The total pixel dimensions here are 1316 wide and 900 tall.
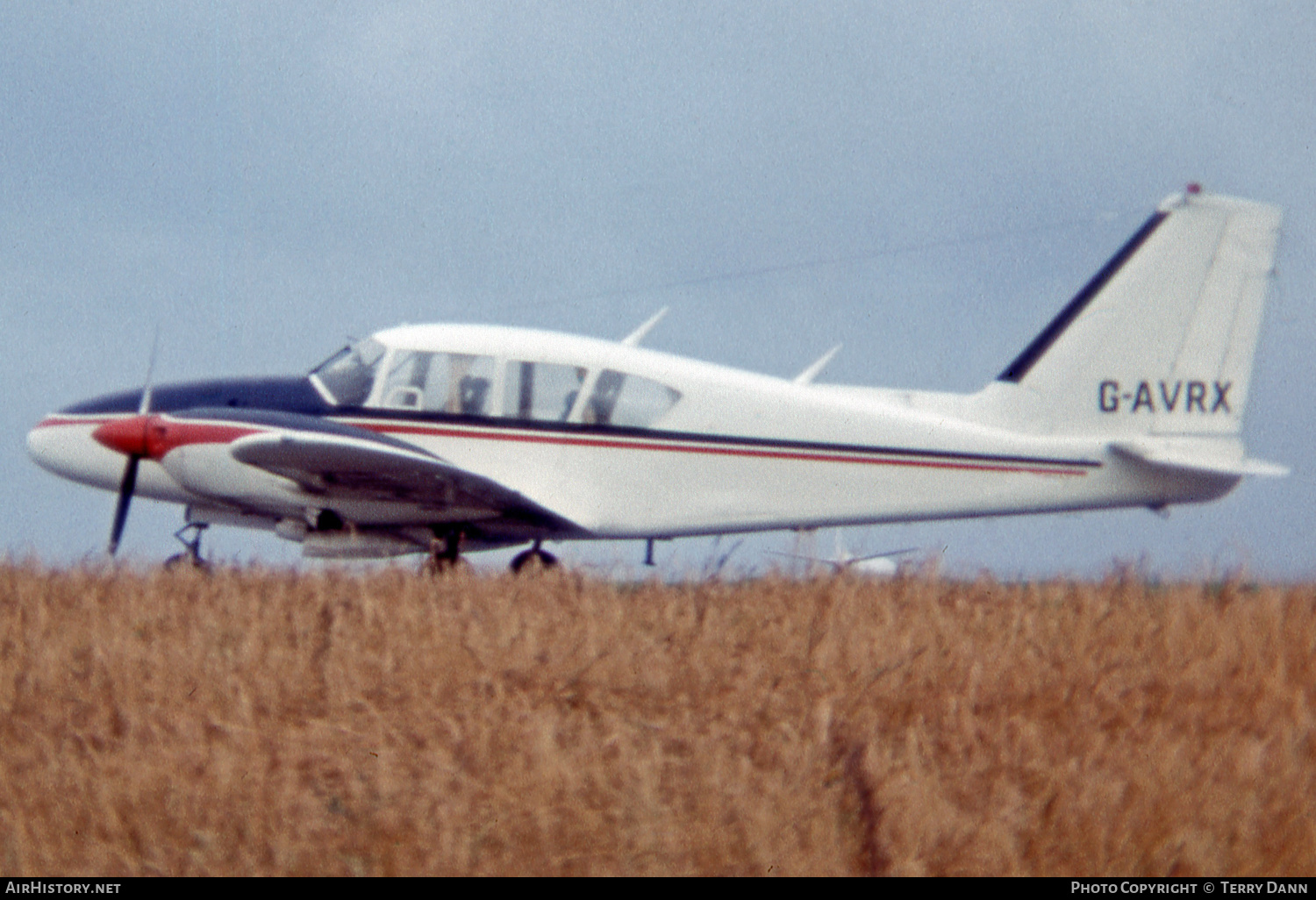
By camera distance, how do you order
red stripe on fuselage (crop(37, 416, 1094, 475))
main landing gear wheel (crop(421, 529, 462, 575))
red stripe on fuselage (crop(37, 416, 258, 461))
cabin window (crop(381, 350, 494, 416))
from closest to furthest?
red stripe on fuselage (crop(37, 416, 258, 461)) → red stripe on fuselage (crop(37, 416, 1094, 475)) → cabin window (crop(381, 350, 494, 416)) → main landing gear wheel (crop(421, 529, 462, 575))

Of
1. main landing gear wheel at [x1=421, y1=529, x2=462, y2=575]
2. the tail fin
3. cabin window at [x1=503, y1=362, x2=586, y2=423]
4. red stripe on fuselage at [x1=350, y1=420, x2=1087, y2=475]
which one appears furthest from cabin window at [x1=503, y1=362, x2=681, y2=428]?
the tail fin

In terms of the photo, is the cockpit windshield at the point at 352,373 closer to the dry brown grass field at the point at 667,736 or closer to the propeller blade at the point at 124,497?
the propeller blade at the point at 124,497

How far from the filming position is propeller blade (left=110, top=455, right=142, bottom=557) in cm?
1069

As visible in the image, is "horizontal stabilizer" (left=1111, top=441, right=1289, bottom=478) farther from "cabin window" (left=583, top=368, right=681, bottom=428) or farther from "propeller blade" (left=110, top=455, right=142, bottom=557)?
"propeller blade" (left=110, top=455, right=142, bottom=557)

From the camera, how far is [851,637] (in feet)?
15.1

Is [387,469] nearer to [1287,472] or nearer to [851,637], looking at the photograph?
[851,637]

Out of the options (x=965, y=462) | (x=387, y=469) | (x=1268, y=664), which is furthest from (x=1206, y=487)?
(x=387, y=469)

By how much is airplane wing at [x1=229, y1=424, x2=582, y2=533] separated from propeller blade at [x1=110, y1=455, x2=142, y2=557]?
151 centimetres

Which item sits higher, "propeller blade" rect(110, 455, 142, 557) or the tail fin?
the tail fin

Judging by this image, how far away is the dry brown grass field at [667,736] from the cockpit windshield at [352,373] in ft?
17.5

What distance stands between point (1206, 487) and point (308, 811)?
944 centimetres

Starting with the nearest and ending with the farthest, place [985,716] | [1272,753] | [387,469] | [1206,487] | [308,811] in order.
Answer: [308,811] → [1272,753] → [985,716] → [387,469] → [1206,487]

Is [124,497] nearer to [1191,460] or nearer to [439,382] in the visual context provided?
[439,382]
